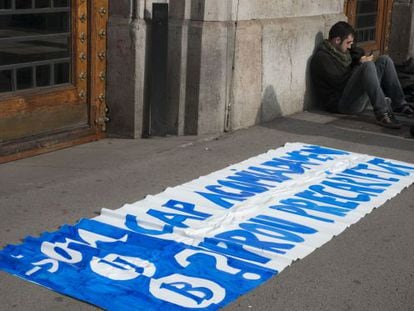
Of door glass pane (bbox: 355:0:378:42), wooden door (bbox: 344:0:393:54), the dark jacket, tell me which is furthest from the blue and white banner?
door glass pane (bbox: 355:0:378:42)

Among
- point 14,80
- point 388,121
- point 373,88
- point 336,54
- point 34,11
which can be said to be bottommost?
point 388,121

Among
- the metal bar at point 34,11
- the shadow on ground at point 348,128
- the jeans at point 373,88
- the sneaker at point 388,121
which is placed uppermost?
the metal bar at point 34,11

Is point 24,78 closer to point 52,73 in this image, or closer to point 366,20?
point 52,73

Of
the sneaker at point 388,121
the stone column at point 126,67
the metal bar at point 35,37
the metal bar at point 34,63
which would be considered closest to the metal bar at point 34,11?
the metal bar at point 35,37

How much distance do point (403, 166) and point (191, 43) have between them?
1.96m

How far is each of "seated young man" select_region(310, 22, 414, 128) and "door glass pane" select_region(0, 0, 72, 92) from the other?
291cm

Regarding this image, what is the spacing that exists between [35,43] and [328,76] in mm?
3303

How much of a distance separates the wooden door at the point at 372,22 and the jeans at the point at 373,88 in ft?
5.50

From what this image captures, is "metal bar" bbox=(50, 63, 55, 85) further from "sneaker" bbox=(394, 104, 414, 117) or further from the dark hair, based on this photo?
"sneaker" bbox=(394, 104, 414, 117)

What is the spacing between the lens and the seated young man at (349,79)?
301 inches

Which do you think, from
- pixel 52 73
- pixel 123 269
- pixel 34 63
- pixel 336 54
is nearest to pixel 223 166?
pixel 52 73

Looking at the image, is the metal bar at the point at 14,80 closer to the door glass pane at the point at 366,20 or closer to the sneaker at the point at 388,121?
the sneaker at the point at 388,121

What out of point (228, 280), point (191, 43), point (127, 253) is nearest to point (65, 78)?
point (191, 43)

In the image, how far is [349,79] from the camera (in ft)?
26.0
